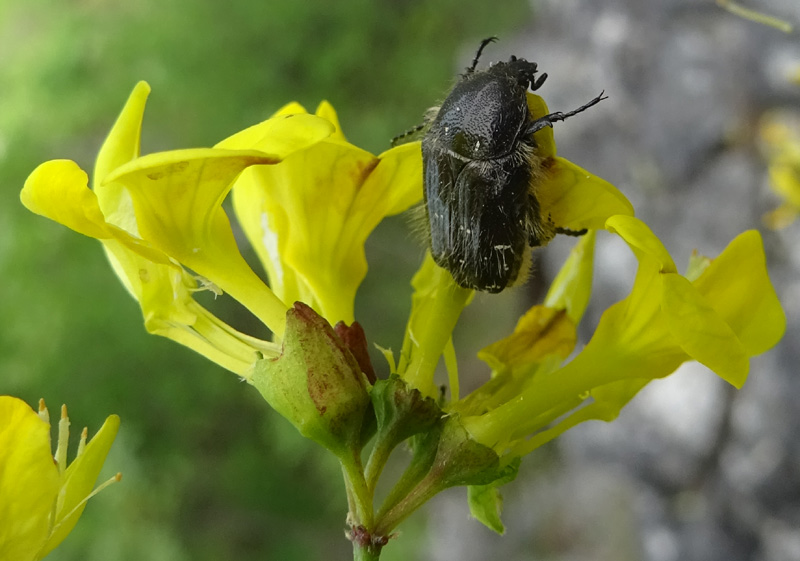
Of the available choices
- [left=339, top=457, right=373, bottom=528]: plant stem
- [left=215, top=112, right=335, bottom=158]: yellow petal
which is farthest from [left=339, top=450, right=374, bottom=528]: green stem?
[left=215, top=112, right=335, bottom=158]: yellow petal

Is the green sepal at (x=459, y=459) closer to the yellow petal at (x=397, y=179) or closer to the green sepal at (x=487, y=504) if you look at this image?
the green sepal at (x=487, y=504)

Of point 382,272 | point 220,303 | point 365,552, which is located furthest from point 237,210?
point 382,272

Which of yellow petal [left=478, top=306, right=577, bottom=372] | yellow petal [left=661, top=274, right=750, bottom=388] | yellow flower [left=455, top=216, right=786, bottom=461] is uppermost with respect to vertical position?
yellow petal [left=661, top=274, right=750, bottom=388]

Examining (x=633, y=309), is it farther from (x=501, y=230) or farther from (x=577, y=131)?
(x=577, y=131)

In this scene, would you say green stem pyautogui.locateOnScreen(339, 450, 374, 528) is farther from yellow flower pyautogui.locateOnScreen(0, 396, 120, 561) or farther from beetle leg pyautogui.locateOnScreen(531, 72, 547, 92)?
beetle leg pyautogui.locateOnScreen(531, 72, 547, 92)

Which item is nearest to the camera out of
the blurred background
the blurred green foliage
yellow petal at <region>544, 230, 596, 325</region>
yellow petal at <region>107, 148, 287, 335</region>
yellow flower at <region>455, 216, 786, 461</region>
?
yellow petal at <region>107, 148, 287, 335</region>

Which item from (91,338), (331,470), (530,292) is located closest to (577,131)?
(530,292)

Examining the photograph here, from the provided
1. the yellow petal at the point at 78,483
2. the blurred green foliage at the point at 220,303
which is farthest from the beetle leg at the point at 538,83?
the blurred green foliage at the point at 220,303
